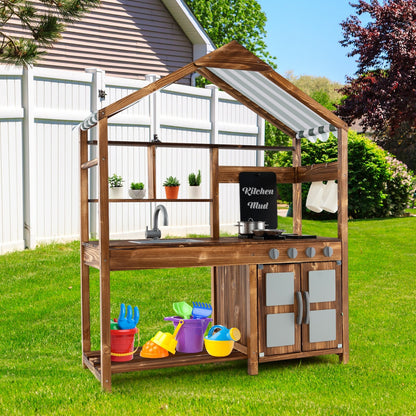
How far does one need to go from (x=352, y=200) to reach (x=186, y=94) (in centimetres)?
648

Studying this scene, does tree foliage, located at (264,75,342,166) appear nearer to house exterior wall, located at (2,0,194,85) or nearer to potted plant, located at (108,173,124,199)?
house exterior wall, located at (2,0,194,85)

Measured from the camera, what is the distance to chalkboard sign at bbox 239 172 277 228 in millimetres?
5977

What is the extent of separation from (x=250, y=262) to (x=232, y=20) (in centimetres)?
1906

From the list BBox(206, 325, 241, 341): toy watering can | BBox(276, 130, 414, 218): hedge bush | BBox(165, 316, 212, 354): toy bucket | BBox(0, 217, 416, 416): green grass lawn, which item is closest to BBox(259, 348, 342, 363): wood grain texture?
BBox(0, 217, 416, 416): green grass lawn

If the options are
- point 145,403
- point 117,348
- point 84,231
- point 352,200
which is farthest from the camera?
point 352,200

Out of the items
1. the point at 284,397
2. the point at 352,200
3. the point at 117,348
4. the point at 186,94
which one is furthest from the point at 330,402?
the point at 352,200

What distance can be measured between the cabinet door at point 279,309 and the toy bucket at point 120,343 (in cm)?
104

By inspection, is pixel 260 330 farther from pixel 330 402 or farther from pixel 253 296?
pixel 330 402

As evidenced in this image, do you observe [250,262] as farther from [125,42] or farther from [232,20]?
[232,20]

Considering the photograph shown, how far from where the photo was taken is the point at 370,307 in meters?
7.73

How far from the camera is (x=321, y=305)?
5.45 metres

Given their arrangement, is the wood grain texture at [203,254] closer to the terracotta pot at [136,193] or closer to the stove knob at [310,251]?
the stove knob at [310,251]

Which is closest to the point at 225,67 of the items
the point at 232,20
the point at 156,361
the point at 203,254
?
the point at 203,254

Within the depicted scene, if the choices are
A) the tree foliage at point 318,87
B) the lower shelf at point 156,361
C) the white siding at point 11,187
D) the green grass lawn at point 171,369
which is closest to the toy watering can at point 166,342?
the lower shelf at point 156,361
